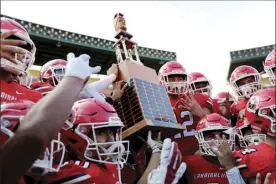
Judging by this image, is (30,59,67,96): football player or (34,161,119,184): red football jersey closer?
(34,161,119,184): red football jersey

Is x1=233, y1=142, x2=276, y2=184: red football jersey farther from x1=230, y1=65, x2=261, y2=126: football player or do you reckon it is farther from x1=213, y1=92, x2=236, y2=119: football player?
x1=230, y1=65, x2=261, y2=126: football player

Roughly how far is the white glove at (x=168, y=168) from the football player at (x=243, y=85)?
2.42 meters

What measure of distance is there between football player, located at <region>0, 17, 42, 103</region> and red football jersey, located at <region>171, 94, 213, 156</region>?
1856 millimetres

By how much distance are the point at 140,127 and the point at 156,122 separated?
0.44ft

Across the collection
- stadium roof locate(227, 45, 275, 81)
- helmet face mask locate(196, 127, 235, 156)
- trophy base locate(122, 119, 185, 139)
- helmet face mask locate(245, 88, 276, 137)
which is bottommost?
helmet face mask locate(196, 127, 235, 156)

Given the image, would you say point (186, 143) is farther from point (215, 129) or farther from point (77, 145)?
point (77, 145)

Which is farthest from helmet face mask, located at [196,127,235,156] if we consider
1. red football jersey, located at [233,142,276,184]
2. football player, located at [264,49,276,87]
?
football player, located at [264,49,276,87]

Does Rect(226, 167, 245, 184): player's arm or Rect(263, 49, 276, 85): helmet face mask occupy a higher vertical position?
Rect(263, 49, 276, 85): helmet face mask

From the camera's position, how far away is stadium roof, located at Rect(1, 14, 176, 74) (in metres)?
12.5

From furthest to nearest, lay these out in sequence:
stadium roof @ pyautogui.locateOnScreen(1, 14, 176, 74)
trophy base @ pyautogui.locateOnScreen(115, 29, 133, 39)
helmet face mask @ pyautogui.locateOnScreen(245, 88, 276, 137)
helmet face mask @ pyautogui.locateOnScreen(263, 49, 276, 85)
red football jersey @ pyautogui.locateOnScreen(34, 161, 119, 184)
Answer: stadium roof @ pyautogui.locateOnScreen(1, 14, 176, 74) < helmet face mask @ pyautogui.locateOnScreen(263, 49, 276, 85) < trophy base @ pyautogui.locateOnScreen(115, 29, 133, 39) < helmet face mask @ pyautogui.locateOnScreen(245, 88, 276, 137) < red football jersey @ pyautogui.locateOnScreen(34, 161, 119, 184)

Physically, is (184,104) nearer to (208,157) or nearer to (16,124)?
(208,157)

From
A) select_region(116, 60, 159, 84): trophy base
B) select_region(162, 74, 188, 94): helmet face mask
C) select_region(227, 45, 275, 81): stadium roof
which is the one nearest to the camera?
select_region(116, 60, 159, 84): trophy base

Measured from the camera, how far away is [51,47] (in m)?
12.7

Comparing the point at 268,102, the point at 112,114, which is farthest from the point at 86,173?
the point at 268,102
